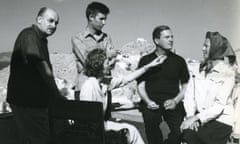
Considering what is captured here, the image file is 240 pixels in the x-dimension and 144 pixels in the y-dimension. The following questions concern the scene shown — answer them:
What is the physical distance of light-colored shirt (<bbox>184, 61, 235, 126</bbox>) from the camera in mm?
1568

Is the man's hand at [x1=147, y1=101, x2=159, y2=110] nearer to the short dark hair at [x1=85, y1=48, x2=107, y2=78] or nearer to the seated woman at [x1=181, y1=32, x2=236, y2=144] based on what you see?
the seated woman at [x1=181, y1=32, x2=236, y2=144]

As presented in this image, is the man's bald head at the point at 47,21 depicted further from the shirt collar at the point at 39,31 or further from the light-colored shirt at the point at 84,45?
the light-colored shirt at the point at 84,45

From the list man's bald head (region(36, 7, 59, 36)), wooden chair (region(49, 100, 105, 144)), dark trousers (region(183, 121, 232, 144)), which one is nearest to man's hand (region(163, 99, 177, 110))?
dark trousers (region(183, 121, 232, 144))

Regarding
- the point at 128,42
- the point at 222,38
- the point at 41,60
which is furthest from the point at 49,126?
the point at 222,38

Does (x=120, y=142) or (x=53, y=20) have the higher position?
(x=53, y=20)

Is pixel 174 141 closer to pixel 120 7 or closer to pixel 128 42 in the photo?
pixel 128 42

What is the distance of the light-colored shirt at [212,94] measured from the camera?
1.57m

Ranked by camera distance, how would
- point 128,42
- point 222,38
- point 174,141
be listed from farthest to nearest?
1. point 128,42
2. point 174,141
3. point 222,38

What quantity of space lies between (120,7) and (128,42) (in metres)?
0.24

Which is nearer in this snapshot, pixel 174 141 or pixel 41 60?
pixel 41 60

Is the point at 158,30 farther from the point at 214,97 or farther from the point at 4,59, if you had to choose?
the point at 4,59

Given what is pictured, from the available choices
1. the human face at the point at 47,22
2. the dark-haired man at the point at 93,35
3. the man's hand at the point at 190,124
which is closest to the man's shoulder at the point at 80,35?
the dark-haired man at the point at 93,35

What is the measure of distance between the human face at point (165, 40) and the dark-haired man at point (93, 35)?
284 mm

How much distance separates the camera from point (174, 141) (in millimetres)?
1747
